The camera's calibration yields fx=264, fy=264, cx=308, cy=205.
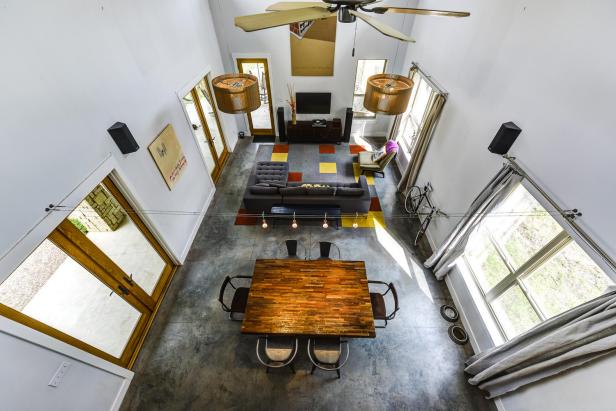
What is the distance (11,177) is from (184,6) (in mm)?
4386

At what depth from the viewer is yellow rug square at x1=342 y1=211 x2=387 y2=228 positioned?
556 centimetres

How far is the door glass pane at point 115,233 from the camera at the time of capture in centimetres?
343

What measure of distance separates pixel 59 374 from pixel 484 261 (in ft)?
17.4

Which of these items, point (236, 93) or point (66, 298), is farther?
point (236, 93)

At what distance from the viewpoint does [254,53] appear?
6.82 metres

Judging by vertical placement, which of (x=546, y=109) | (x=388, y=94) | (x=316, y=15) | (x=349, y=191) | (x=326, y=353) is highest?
(x=316, y=15)

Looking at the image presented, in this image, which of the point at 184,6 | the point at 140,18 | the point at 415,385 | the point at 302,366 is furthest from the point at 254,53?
the point at 415,385

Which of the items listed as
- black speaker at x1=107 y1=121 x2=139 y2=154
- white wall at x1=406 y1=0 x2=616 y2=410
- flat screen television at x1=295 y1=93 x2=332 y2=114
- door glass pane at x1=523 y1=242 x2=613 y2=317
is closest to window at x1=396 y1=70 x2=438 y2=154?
white wall at x1=406 y1=0 x2=616 y2=410

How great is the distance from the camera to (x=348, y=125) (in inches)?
304

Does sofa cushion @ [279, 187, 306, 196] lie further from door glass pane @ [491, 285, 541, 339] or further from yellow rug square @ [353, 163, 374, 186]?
door glass pane @ [491, 285, 541, 339]

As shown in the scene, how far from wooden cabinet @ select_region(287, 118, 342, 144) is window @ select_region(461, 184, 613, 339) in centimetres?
490

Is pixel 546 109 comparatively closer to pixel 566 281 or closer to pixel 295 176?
pixel 566 281

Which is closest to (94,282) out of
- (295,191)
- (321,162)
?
(295,191)

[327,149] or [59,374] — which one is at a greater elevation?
[59,374]
